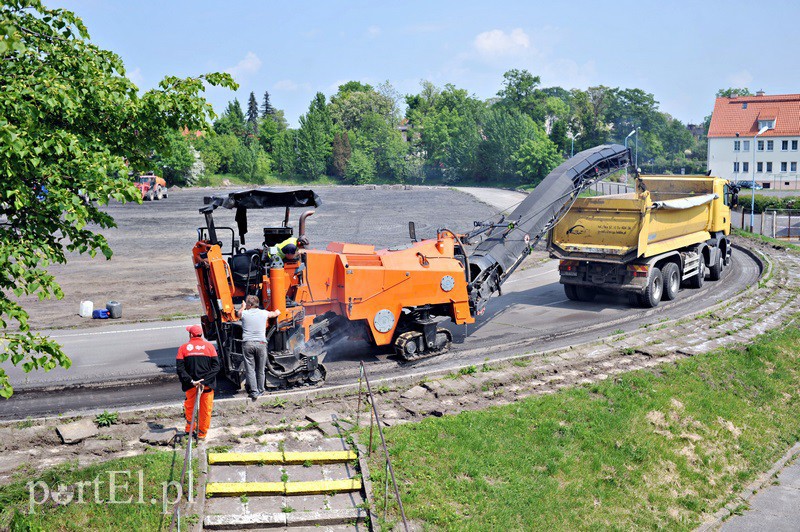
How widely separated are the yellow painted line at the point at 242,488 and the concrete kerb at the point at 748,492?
596 cm

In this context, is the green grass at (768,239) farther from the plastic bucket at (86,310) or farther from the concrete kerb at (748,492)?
the plastic bucket at (86,310)

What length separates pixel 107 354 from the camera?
49.5ft

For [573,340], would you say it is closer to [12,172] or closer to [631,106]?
[12,172]

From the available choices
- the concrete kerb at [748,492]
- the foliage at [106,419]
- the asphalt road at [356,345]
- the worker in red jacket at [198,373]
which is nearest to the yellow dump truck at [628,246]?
the asphalt road at [356,345]

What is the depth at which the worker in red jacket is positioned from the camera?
32.0 ft

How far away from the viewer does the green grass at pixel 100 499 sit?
775cm

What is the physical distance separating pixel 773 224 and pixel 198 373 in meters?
34.9

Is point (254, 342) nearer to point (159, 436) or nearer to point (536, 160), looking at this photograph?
point (159, 436)

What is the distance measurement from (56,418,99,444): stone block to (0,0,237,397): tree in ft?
8.74

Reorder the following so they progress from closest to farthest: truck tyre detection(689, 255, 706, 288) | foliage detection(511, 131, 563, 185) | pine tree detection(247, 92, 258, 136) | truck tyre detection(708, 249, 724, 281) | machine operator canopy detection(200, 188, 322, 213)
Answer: machine operator canopy detection(200, 188, 322, 213) → truck tyre detection(689, 255, 706, 288) → truck tyre detection(708, 249, 724, 281) → foliage detection(511, 131, 563, 185) → pine tree detection(247, 92, 258, 136)

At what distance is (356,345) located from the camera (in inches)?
606

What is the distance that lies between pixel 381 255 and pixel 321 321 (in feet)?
5.79

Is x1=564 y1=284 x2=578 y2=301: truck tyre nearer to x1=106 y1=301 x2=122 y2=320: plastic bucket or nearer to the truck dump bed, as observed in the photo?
the truck dump bed

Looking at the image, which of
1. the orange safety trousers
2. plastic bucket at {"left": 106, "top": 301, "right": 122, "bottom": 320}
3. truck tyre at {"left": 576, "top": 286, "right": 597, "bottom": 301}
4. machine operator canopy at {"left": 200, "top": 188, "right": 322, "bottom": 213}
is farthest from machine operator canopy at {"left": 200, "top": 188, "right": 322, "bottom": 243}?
truck tyre at {"left": 576, "top": 286, "right": 597, "bottom": 301}
